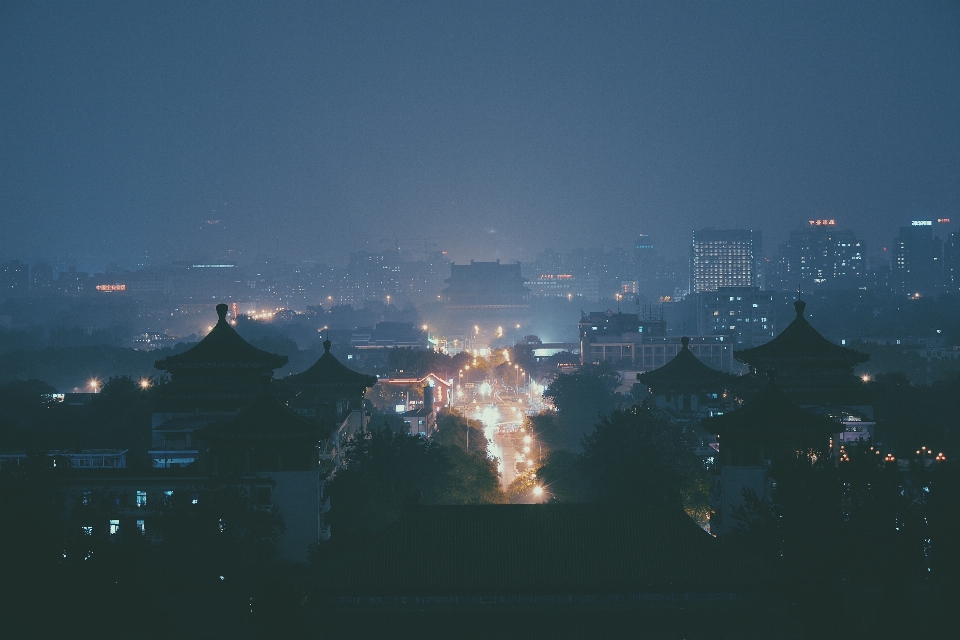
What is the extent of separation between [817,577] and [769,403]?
16.9 feet

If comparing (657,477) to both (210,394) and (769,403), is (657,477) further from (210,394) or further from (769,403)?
(210,394)

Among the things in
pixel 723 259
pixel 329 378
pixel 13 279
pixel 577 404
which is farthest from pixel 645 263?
pixel 329 378

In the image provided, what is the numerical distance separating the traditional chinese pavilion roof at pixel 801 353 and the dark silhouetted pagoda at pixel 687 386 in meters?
3.10

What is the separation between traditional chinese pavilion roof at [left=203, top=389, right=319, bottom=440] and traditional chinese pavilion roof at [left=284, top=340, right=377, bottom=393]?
27.2ft

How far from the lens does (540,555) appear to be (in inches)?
602

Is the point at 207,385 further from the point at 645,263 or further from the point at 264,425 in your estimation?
the point at 645,263

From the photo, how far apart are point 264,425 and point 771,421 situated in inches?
354

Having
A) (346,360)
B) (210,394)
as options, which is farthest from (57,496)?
(346,360)

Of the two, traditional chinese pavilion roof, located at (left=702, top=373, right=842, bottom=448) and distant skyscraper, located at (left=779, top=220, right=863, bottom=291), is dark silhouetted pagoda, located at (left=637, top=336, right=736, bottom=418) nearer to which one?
traditional chinese pavilion roof, located at (left=702, top=373, right=842, bottom=448)

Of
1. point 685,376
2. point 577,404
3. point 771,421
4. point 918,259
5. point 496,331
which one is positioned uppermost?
point 918,259

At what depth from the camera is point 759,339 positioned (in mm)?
85875

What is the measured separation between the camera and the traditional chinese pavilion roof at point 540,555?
49.2 feet

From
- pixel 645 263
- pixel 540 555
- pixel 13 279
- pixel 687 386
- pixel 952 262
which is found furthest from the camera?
pixel 645 263

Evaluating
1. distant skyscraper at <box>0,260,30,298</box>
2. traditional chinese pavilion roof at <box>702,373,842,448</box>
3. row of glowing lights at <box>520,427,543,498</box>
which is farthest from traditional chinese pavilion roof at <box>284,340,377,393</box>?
distant skyscraper at <box>0,260,30,298</box>
